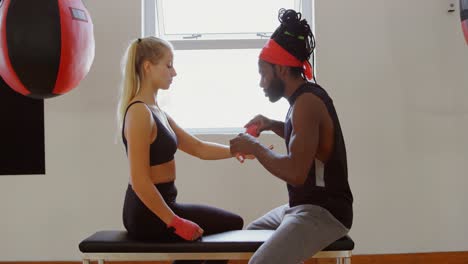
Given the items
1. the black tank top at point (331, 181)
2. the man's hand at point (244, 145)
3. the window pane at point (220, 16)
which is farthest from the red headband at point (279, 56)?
the window pane at point (220, 16)

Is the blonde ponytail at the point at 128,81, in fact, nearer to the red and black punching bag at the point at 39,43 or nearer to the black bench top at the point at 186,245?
the red and black punching bag at the point at 39,43

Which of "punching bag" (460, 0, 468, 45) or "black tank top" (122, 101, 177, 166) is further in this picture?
"black tank top" (122, 101, 177, 166)

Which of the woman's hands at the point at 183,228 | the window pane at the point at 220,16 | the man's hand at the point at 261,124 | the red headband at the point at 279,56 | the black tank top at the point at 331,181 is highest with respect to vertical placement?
the window pane at the point at 220,16

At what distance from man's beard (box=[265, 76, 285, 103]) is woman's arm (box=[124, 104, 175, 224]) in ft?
1.68

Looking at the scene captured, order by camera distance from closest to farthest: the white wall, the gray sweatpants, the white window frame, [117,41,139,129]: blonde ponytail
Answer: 1. the gray sweatpants
2. [117,41,139,129]: blonde ponytail
3. the white wall
4. the white window frame

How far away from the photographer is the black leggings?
2.16 meters

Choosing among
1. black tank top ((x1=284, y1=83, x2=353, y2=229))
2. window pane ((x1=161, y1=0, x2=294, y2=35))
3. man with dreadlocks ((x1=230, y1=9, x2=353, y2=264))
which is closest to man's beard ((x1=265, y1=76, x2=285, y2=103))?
man with dreadlocks ((x1=230, y1=9, x2=353, y2=264))

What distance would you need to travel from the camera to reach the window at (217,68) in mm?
3340

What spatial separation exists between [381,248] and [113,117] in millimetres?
1772

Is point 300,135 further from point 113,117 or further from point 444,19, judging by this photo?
point 444,19

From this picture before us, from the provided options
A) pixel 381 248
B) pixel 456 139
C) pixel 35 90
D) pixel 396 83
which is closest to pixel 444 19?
pixel 396 83

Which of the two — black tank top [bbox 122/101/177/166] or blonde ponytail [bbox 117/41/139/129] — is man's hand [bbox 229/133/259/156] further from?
blonde ponytail [bbox 117/41/139/129]

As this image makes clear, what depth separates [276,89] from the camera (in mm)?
2182

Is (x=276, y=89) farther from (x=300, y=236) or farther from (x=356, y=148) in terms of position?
(x=356, y=148)
